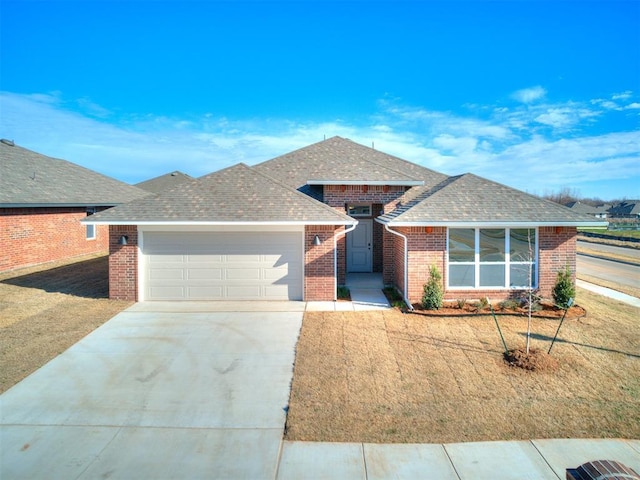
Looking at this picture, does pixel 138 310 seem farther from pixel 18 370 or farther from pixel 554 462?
pixel 554 462

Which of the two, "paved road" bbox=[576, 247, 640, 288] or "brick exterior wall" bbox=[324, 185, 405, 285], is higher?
"brick exterior wall" bbox=[324, 185, 405, 285]

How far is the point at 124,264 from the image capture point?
11.3m

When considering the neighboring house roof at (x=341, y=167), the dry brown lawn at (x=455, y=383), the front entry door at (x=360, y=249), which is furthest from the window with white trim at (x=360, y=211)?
the dry brown lawn at (x=455, y=383)

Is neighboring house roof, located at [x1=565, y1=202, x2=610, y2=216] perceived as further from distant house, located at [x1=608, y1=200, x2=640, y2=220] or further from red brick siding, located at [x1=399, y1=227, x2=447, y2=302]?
red brick siding, located at [x1=399, y1=227, x2=447, y2=302]

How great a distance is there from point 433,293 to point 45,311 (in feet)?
33.8

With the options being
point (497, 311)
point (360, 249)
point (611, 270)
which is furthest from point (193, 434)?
point (611, 270)

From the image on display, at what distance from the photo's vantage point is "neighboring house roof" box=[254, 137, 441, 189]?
13.3m

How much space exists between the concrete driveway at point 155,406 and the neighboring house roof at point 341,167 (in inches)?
249

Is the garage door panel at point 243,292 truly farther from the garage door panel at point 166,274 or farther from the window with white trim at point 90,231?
the window with white trim at point 90,231

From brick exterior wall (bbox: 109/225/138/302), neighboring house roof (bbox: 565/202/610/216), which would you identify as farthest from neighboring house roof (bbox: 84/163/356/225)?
neighboring house roof (bbox: 565/202/610/216)

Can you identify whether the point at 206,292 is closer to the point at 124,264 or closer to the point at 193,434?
the point at 124,264

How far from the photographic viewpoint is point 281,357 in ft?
24.7

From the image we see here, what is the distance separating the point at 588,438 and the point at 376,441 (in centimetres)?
272

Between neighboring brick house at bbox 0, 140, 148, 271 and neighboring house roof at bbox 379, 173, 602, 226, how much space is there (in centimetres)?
1450
